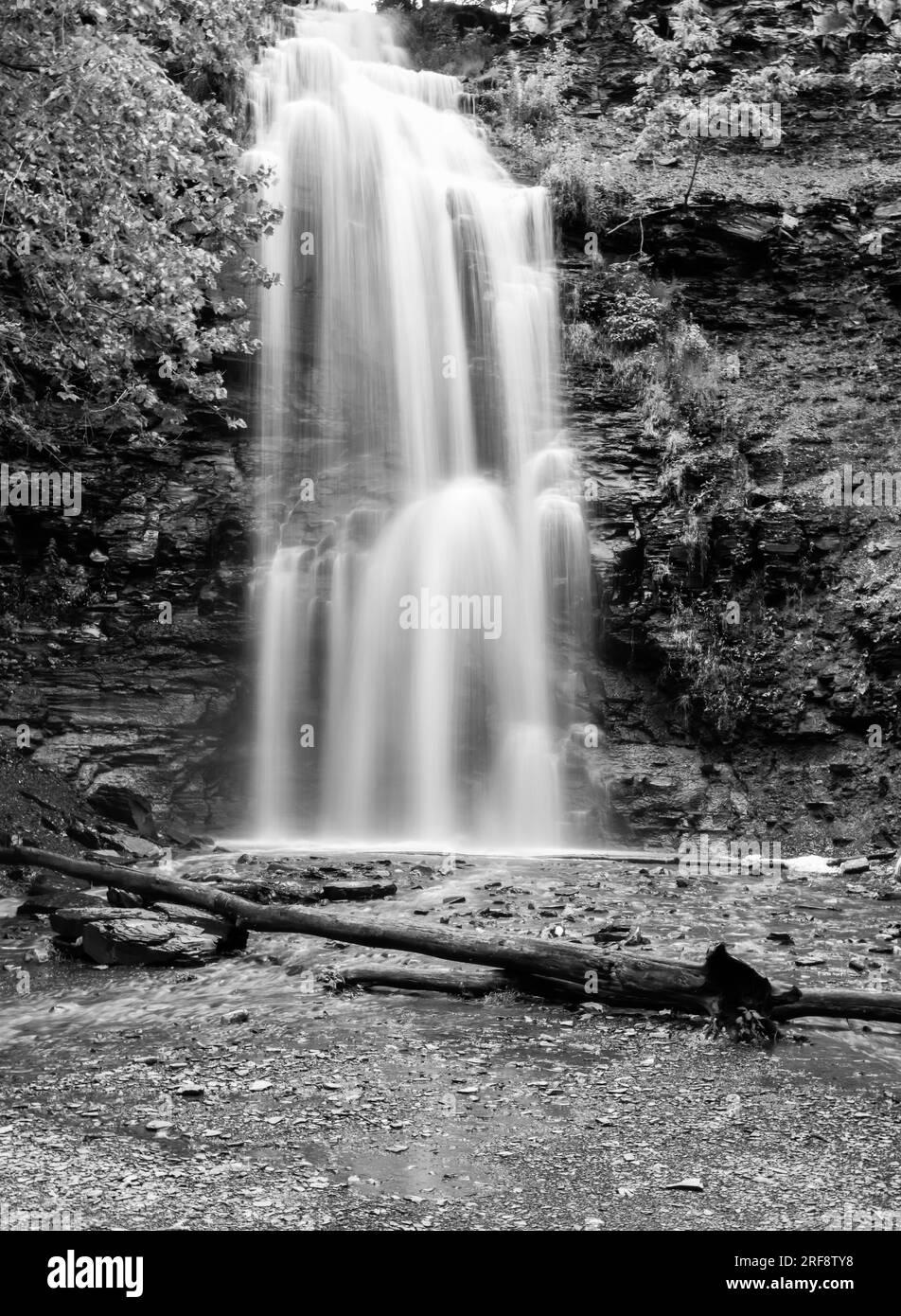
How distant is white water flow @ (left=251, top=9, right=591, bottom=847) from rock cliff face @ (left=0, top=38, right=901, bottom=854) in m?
0.67

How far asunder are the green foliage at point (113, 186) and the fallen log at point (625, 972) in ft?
23.1

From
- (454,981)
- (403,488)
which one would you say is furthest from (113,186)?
(403,488)

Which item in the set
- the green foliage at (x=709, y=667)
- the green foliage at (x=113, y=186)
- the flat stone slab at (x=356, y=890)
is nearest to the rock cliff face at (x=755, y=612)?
the green foliage at (x=709, y=667)

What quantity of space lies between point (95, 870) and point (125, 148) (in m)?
6.71

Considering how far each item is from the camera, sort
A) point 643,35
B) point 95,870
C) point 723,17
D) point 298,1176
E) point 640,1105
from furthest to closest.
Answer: point 723,17
point 643,35
point 95,870
point 640,1105
point 298,1176

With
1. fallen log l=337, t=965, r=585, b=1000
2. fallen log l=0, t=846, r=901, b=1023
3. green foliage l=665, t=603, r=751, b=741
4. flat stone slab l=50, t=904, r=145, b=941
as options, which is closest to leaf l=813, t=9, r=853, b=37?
green foliage l=665, t=603, r=751, b=741

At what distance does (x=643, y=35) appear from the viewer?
22.7 m

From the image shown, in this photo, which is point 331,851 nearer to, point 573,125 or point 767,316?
point 767,316

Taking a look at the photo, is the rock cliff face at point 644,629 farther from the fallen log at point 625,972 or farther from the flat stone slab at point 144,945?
the fallen log at point 625,972

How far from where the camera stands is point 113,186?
960 cm

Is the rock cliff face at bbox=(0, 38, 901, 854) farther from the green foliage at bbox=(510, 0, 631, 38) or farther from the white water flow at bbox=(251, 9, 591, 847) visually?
the green foliage at bbox=(510, 0, 631, 38)

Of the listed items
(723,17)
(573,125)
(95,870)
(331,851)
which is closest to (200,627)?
(331,851)

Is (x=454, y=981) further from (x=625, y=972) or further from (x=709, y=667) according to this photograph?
(x=709, y=667)

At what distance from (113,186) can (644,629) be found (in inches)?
413
